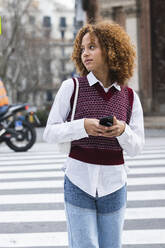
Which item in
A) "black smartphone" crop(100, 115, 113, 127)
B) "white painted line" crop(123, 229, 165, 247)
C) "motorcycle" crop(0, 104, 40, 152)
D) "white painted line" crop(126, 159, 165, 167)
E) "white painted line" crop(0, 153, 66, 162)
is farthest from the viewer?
"motorcycle" crop(0, 104, 40, 152)

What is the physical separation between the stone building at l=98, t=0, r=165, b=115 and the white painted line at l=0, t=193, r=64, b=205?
1284cm

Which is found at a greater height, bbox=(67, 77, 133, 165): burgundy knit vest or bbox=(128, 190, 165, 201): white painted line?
bbox=(67, 77, 133, 165): burgundy knit vest

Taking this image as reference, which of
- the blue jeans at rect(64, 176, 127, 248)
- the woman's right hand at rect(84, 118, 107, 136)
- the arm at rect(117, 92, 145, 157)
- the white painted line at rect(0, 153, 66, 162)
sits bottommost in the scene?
the white painted line at rect(0, 153, 66, 162)

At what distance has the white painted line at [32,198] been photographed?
5746mm

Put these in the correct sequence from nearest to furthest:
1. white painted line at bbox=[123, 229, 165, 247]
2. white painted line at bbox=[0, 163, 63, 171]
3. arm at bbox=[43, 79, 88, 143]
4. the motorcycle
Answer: arm at bbox=[43, 79, 88, 143] < white painted line at bbox=[123, 229, 165, 247] < white painted line at bbox=[0, 163, 63, 171] < the motorcycle

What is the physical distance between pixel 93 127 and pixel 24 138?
850 centimetres

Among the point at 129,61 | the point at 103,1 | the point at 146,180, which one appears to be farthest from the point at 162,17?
the point at 129,61

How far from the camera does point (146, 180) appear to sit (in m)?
6.87

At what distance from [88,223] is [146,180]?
15.5 ft

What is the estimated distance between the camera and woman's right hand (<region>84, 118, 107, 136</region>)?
2.10 meters

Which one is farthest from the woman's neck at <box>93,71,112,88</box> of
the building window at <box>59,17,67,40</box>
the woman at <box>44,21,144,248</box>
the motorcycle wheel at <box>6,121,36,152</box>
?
the building window at <box>59,17,67,40</box>

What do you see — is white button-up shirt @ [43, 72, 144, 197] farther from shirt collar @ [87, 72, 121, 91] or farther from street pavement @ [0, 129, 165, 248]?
street pavement @ [0, 129, 165, 248]

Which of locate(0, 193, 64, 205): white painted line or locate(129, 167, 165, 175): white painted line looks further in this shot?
locate(129, 167, 165, 175): white painted line

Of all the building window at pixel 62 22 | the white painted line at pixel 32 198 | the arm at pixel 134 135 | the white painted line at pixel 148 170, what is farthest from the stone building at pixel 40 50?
the arm at pixel 134 135
